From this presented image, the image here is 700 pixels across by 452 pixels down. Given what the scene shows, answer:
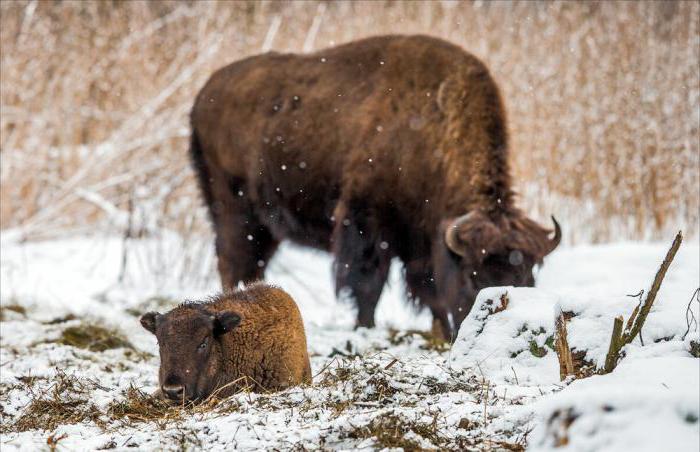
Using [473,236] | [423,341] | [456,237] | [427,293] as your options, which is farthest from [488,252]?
[427,293]

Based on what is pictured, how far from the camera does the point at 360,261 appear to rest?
7402 millimetres

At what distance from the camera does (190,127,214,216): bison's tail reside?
28.3ft

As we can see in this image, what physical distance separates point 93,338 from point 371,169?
101 inches

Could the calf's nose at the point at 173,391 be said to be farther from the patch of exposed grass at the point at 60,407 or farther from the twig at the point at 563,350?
the twig at the point at 563,350

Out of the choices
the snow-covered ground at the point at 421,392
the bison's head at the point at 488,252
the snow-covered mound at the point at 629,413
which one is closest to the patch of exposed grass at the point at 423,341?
the snow-covered ground at the point at 421,392

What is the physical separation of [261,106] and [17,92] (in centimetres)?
399

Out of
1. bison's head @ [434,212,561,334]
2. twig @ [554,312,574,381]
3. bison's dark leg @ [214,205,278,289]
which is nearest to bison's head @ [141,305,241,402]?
twig @ [554,312,574,381]

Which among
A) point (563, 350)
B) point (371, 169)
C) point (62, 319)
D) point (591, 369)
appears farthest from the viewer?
point (371, 169)

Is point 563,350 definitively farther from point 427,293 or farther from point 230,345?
point 427,293

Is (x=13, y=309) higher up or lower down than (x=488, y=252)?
lower down

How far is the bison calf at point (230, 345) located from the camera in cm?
405

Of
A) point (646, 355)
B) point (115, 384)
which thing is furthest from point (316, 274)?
point (646, 355)

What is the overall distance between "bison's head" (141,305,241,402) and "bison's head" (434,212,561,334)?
6.87 feet

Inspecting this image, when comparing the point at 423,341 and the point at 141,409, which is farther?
the point at 423,341
